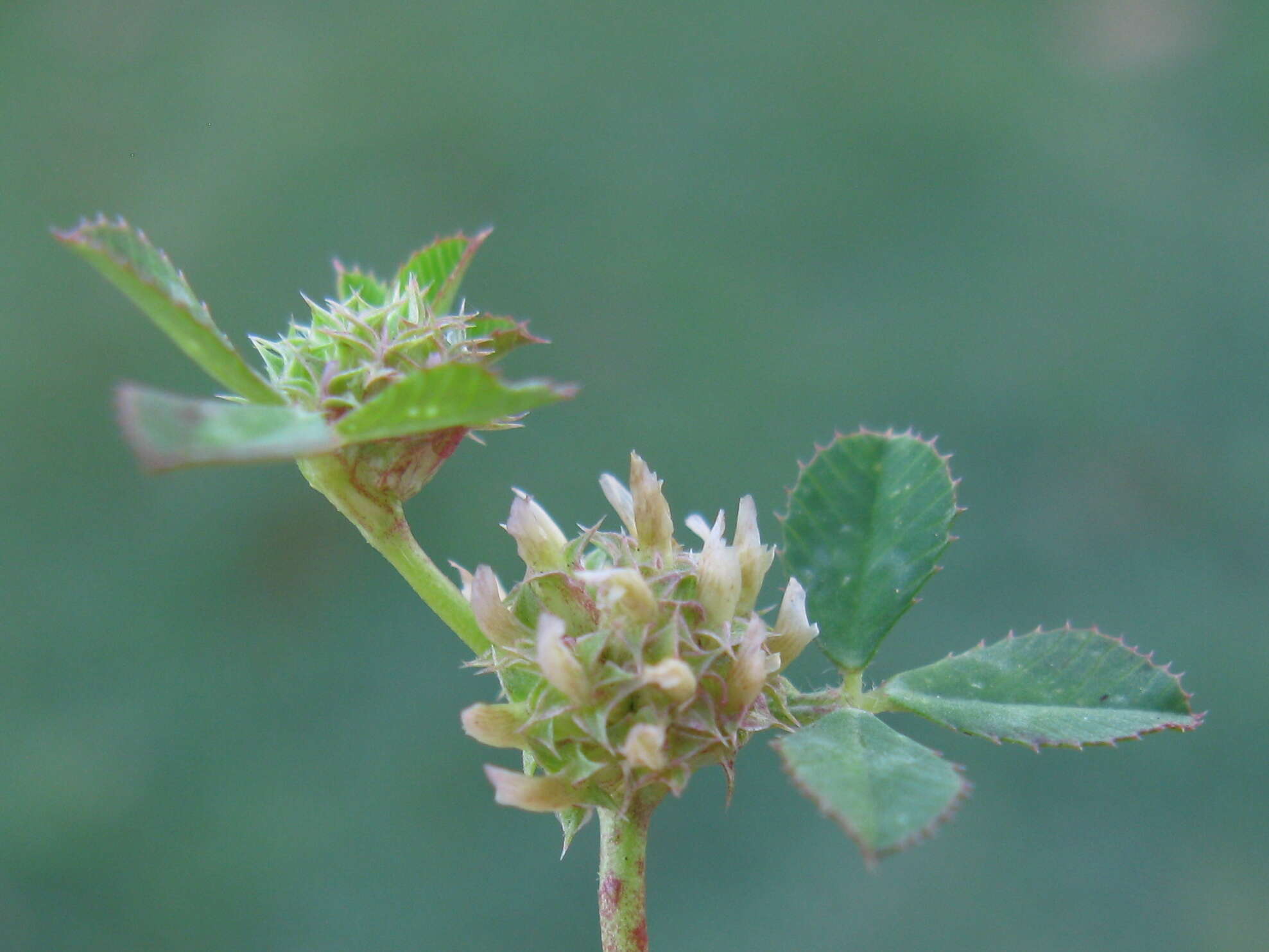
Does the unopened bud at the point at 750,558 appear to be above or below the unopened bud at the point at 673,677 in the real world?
above

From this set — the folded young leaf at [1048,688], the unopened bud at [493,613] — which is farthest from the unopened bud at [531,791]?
the folded young leaf at [1048,688]

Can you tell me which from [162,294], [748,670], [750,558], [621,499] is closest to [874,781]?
[748,670]

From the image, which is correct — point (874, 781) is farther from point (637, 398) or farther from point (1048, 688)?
point (637, 398)

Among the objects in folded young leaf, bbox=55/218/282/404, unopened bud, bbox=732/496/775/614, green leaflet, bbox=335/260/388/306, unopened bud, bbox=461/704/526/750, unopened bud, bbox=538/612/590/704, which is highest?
green leaflet, bbox=335/260/388/306

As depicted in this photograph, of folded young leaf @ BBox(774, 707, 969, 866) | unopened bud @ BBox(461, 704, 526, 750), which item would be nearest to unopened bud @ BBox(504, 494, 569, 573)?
unopened bud @ BBox(461, 704, 526, 750)

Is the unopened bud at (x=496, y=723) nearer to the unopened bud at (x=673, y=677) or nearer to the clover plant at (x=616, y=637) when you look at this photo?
the clover plant at (x=616, y=637)

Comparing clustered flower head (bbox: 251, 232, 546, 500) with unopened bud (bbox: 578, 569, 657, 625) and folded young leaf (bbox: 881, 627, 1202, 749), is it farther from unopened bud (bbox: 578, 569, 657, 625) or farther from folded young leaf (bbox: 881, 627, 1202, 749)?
folded young leaf (bbox: 881, 627, 1202, 749)

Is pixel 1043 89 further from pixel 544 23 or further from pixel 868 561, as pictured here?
pixel 868 561
